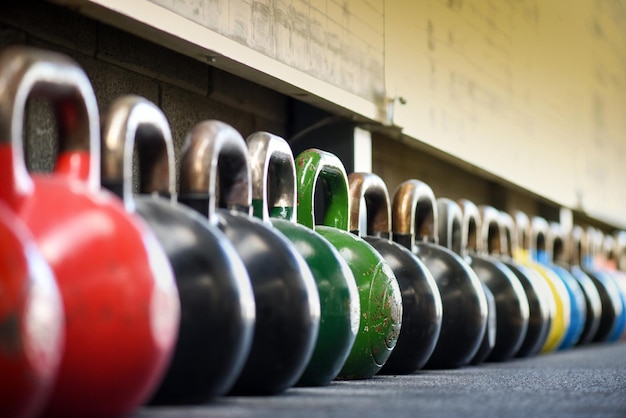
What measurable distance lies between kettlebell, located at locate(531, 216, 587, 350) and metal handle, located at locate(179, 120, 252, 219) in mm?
2139

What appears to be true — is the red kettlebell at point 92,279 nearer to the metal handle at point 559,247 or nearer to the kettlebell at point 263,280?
the kettlebell at point 263,280

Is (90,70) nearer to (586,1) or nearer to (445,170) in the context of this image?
(445,170)

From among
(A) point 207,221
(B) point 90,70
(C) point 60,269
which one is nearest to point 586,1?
(B) point 90,70

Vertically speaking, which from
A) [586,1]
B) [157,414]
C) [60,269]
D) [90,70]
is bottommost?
[157,414]

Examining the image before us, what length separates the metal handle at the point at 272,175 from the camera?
185 cm

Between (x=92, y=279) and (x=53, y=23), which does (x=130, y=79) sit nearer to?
(x=53, y=23)

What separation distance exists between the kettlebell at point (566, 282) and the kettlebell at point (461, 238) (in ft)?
2.78

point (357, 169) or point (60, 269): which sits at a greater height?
point (357, 169)

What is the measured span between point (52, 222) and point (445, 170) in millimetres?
2960

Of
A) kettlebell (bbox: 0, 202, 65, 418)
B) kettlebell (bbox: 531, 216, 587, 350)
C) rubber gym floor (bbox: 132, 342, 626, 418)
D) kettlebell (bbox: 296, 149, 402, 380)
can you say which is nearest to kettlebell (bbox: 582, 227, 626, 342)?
kettlebell (bbox: 531, 216, 587, 350)

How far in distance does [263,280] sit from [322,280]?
24 centimetres

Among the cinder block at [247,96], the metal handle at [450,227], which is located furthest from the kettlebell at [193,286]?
the metal handle at [450,227]

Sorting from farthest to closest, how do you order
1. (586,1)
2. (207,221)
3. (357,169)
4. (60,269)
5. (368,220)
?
(586,1), (357,169), (368,220), (207,221), (60,269)

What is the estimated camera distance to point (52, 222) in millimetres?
1222
